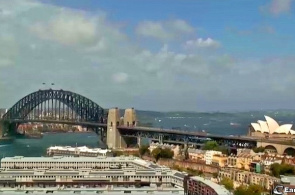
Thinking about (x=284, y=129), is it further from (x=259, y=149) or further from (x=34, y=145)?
(x=34, y=145)

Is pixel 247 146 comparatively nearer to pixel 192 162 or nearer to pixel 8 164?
pixel 192 162

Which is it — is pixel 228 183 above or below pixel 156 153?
below

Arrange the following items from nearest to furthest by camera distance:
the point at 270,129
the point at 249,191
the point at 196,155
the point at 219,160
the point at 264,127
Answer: the point at 249,191 → the point at 219,160 → the point at 196,155 → the point at 270,129 → the point at 264,127

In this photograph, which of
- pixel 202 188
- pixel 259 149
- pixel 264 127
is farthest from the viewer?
pixel 264 127

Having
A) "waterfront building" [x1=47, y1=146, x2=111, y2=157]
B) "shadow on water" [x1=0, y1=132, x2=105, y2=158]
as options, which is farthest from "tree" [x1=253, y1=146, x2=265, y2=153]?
"shadow on water" [x1=0, y1=132, x2=105, y2=158]

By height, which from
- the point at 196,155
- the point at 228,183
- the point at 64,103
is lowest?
the point at 228,183

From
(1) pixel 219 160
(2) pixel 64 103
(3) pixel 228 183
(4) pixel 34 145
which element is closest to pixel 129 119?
(4) pixel 34 145

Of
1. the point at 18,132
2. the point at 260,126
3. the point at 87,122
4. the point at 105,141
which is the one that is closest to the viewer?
the point at 260,126

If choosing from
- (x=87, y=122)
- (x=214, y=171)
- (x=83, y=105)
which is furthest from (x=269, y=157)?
(x=83, y=105)
